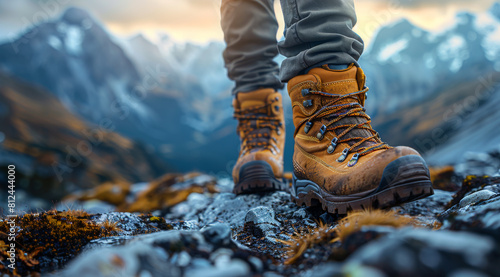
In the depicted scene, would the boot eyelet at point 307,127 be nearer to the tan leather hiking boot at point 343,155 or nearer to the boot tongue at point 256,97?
the tan leather hiking boot at point 343,155

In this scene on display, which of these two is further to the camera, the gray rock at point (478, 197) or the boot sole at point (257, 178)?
the boot sole at point (257, 178)

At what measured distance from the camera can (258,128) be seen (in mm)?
4484

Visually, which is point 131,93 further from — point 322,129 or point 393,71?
point 322,129

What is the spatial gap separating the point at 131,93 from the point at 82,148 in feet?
271

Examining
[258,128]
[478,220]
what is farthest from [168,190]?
[478,220]

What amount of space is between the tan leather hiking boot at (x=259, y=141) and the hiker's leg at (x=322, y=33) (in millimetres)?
1412

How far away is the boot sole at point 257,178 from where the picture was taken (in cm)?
401

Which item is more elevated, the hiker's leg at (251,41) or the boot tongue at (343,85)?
the hiker's leg at (251,41)

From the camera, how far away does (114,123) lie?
14188cm

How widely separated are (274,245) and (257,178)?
153cm

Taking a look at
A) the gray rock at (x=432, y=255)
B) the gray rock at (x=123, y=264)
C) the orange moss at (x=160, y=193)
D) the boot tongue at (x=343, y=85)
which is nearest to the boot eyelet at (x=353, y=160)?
the boot tongue at (x=343, y=85)

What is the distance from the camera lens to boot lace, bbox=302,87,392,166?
9.32 feet

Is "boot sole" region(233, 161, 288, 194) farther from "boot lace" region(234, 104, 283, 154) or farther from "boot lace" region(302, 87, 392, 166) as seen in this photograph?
"boot lace" region(302, 87, 392, 166)

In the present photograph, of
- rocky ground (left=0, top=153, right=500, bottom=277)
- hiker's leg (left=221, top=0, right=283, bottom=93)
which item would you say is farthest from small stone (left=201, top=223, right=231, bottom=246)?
hiker's leg (left=221, top=0, right=283, bottom=93)
